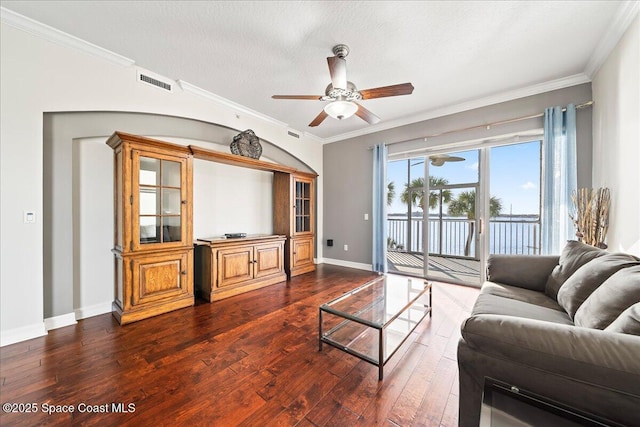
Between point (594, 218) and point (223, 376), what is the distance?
380 cm

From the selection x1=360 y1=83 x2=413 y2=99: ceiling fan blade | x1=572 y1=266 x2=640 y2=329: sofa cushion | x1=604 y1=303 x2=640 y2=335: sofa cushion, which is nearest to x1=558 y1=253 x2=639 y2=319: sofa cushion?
x1=572 y1=266 x2=640 y2=329: sofa cushion

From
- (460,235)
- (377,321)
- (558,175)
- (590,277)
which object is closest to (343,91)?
(377,321)

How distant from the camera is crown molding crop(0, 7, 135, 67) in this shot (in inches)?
82.4

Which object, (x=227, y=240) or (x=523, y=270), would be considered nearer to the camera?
(x=523, y=270)

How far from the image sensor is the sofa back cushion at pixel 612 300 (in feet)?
3.79

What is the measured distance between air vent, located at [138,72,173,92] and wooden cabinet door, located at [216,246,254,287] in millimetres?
2177

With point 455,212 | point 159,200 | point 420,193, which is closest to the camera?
point 159,200

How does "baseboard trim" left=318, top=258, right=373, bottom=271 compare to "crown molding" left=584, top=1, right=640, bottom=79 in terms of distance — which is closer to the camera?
"crown molding" left=584, top=1, right=640, bottom=79

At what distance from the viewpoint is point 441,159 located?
13.8 ft

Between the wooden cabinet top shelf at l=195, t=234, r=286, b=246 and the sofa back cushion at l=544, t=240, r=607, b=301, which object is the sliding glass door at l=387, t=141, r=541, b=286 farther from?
the wooden cabinet top shelf at l=195, t=234, r=286, b=246

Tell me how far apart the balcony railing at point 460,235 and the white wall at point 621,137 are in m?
1.03

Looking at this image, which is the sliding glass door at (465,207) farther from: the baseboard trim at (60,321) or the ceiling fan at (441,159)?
the baseboard trim at (60,321)

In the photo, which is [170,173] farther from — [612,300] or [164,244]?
[612,300]

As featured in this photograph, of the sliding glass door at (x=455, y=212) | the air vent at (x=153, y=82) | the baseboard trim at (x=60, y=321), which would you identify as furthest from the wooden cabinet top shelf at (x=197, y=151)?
the sliding glass door at (x=455, y=212)
